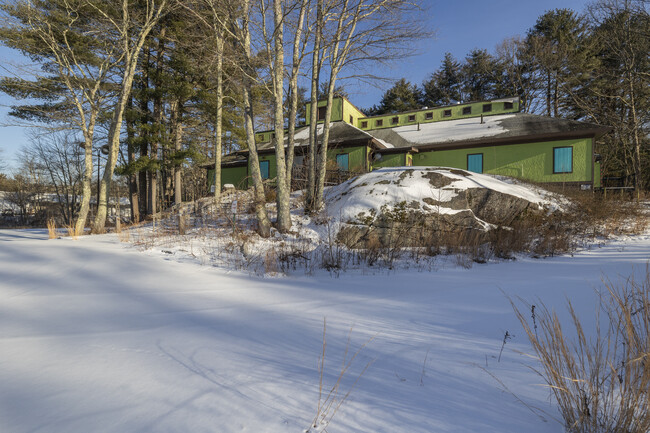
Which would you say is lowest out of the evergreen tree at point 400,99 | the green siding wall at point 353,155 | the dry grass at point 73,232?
the dry grass at point 73,232

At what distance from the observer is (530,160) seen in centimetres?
1717

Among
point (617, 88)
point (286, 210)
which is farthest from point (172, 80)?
point (617, 88)

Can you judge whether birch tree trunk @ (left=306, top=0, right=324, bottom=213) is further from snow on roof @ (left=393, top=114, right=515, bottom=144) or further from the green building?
snow on roof @ (left=393, top=114, right=515, bottom=144)

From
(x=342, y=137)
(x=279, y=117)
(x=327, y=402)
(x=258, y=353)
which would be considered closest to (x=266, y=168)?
(x=342, y=137)

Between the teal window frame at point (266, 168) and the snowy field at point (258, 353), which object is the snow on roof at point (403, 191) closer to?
the snowy field at point (258, 353)

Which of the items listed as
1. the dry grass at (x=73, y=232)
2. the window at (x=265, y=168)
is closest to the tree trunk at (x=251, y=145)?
the dry grass at (x=73, y=232)

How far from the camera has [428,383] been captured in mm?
1986

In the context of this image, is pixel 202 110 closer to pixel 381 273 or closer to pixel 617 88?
pixel 381 273

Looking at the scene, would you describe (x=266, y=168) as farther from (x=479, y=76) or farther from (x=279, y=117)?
(x=479, y=76)

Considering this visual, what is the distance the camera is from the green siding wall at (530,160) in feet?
53.0

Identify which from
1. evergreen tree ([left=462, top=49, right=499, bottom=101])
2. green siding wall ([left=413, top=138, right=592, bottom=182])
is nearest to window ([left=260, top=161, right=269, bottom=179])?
green siding wall ([left=413, top=138, right=592, bottom=182])

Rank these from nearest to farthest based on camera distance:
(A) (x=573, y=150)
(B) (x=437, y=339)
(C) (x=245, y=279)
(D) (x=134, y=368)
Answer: (D) (x=134, y=368) < (B) (x=437, y=339) < (C) (x=245, y=279) < (A) (x=573, y=150)

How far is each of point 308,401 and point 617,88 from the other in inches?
1298

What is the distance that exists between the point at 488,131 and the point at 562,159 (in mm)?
4491
